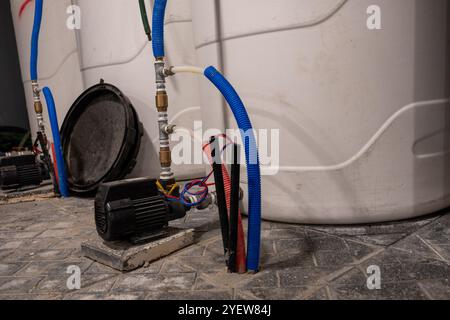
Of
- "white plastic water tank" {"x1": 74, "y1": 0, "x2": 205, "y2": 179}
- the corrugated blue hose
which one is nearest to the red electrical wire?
"white plastic water tank" {"x1": 74, "y1": 0, "x2": 205, "y2": 179}

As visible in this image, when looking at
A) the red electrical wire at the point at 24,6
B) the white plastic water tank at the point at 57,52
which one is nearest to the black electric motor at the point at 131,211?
the white plastic water tank at the point at 57,52

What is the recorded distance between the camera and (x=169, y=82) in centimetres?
227

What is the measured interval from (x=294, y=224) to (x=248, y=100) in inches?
22.8

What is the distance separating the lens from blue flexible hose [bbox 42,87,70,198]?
7.17ft

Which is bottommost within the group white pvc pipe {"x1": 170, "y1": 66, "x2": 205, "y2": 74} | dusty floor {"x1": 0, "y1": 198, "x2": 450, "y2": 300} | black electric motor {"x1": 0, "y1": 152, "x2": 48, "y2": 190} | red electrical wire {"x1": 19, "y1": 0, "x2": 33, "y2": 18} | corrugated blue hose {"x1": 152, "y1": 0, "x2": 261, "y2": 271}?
dusty floor {"x1": 0, "y1": 198, "x2": 450, "y2": 300}

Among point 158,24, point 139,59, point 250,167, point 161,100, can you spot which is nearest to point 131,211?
point 250,167

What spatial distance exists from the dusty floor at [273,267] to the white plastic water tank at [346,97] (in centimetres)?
14

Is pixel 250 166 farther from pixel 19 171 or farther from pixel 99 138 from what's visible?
pixel 19 171

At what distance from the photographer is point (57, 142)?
220 cm

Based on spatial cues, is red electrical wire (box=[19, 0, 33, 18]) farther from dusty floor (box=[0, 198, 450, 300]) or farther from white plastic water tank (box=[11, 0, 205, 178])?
dusty floor (box=[0, 198, 450, 300])

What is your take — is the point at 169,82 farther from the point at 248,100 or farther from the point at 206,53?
the point at 248,100

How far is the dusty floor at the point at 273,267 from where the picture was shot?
99cm

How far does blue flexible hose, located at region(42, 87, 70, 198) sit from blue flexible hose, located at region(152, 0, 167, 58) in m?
1.02

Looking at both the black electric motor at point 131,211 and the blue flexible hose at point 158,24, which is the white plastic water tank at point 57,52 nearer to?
the blue flexible hose at point 158,24
